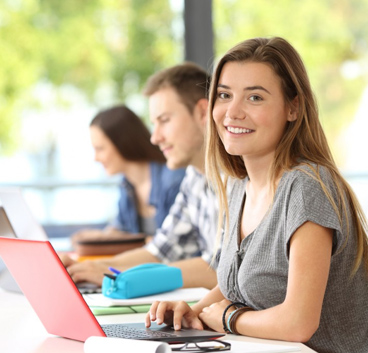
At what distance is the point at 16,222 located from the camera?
2041 millimetres

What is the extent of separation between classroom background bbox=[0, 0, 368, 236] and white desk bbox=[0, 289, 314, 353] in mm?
2741

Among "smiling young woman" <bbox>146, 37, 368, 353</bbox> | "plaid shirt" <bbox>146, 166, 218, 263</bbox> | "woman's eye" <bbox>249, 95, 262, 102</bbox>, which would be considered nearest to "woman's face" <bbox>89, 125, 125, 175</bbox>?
"plaid shirt" <bbox>146, 166, 218, 263</bbox>

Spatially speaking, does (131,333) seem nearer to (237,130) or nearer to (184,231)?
(237,130)

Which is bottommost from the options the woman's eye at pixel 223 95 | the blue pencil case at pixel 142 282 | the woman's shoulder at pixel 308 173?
the blue pencil case at pixel 142 282

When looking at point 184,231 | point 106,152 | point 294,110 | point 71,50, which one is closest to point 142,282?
point 294,110

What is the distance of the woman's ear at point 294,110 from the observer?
5.07 ft

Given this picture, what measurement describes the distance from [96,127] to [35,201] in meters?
1.18

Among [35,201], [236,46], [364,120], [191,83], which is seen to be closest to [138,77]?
[35,201]

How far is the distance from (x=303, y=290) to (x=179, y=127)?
1250mm

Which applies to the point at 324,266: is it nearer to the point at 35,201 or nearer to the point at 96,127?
the point at 96,127

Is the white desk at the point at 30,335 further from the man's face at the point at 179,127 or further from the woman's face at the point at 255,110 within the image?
the man's face at the point at 179,127

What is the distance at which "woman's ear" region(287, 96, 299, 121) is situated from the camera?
60.9 inches

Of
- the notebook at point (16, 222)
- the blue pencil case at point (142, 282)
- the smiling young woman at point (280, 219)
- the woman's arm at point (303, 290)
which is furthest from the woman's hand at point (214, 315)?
the notebook at point (16, 222)

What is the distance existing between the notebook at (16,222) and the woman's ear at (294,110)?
2.57 feet
